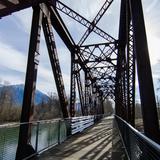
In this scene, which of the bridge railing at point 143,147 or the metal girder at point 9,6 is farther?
the metal girder at point 9,6

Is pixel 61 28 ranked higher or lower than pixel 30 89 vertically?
higher

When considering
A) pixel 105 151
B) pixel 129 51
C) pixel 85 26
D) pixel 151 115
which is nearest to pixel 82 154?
pixel 105 151

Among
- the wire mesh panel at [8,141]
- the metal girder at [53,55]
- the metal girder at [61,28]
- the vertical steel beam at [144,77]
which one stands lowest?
the wire mesh panel at [8,141]

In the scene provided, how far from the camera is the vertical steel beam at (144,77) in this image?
4.02 meters

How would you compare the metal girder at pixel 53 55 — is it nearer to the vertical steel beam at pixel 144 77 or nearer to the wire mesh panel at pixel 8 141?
the wire mesh panel at pixel 8 141

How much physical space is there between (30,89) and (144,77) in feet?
11.8

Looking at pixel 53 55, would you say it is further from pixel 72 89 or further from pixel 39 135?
pixel 72 89

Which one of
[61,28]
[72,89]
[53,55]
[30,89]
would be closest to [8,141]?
[30,89]

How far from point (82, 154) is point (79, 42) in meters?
9.62

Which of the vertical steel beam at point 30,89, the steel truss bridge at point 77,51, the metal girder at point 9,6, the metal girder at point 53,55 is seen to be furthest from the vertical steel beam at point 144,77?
the metal girder at point 53,55

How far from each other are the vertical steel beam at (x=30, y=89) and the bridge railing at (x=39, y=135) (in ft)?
0.62

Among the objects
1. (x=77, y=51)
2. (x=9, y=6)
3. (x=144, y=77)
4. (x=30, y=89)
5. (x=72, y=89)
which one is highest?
(x=77, y=51)

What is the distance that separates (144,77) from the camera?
4.30 metres

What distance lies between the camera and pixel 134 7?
4797mm
